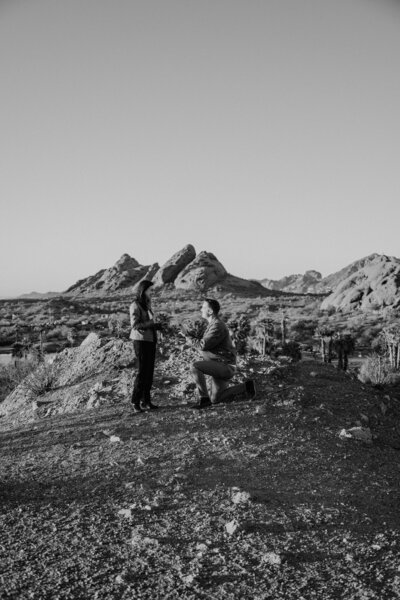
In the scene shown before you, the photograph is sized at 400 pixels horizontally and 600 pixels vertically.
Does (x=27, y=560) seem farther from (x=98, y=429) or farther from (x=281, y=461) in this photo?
(x=98, y=429)

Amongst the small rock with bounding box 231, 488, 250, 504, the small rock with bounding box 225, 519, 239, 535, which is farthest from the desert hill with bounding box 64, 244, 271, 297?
the small rock with bounding box 225, 519, 239, 535

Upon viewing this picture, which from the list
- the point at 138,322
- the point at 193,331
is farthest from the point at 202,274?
the point at 138,322

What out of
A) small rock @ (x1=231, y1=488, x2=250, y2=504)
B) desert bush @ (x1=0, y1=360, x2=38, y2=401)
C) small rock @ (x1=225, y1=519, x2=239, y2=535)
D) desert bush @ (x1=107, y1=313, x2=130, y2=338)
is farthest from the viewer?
desert bush @ (x1=107, y1=313, x2=130, y2=338)

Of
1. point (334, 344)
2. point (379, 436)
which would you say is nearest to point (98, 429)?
point (379, 436)

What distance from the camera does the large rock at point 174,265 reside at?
101m

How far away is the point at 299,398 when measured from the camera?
8266 mm

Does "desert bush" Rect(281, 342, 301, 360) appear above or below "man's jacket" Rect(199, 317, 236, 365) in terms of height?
below

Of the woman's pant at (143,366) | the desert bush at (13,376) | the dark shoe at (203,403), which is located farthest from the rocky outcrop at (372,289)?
the woman's pant at (143,366)

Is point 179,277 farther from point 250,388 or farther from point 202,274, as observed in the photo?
point 250,388

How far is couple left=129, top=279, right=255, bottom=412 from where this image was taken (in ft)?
25.5

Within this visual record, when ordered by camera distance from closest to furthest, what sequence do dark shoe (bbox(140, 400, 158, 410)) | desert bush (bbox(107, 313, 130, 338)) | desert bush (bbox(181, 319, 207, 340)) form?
dark shoe (bbox(140, 400, 158, 410)) → desert bush (bbox(181, 319, 207, 340)) → desert bush (bbox(107, 313, 130, 338))

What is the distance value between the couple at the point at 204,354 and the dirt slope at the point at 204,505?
Answer: 0.90 ft

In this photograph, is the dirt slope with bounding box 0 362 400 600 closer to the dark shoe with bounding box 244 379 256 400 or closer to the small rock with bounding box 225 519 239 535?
the small rock with bounding box 225 519 239 535

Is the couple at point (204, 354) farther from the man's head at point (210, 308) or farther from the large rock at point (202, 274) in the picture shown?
the large rock at point (202, 274)
